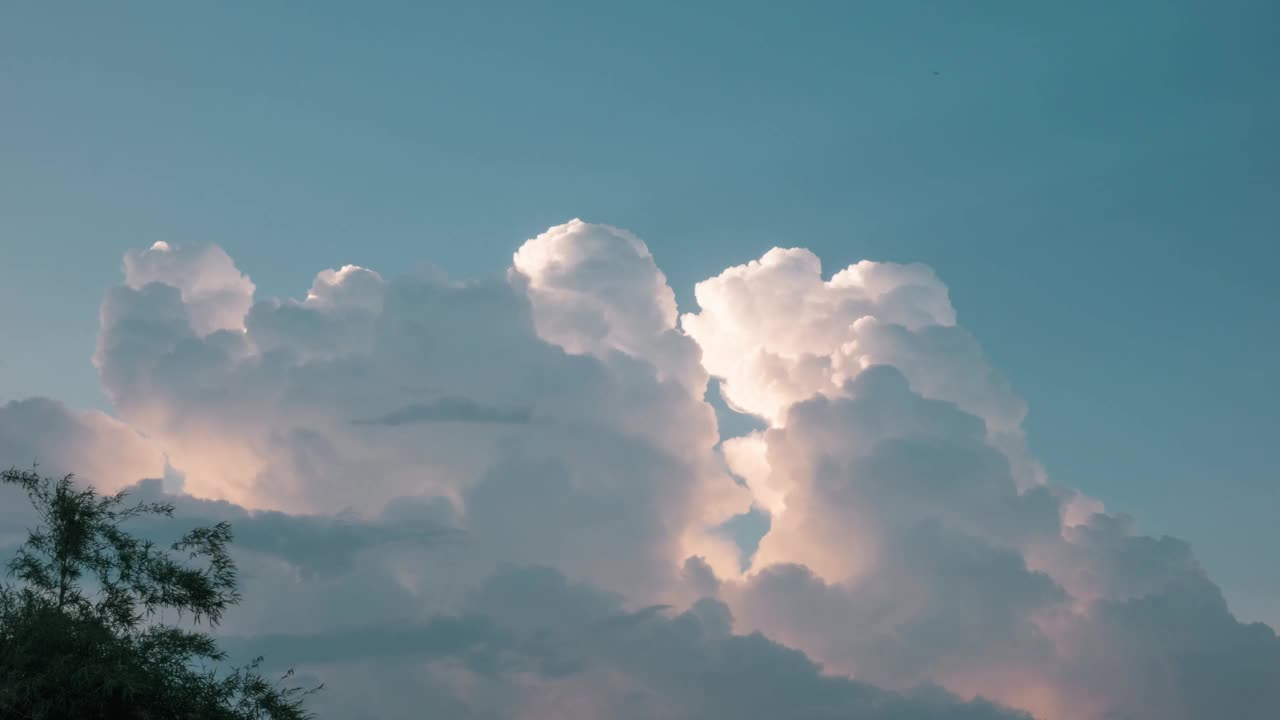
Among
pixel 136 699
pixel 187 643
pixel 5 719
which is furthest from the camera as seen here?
pixel 187 643

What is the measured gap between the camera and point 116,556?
43844 mm

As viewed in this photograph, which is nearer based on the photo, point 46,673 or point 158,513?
point 46,673

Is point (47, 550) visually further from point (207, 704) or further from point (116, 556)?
point (207, 704)

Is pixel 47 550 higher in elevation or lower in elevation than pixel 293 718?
higher

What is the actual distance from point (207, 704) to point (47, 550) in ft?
25.4

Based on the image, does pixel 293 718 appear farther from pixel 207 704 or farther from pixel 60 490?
pixel 60 490

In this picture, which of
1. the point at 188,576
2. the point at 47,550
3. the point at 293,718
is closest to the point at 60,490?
the point at 47,550

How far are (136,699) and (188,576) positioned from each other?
5.58 metres

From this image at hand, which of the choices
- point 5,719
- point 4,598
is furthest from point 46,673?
point 4,598

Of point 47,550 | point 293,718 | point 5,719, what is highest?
point 47,550

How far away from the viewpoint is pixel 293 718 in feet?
148

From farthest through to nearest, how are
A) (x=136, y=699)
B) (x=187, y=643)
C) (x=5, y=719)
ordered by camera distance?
(x=187, y=643), (x=136, y=699), (x=5, y=719)

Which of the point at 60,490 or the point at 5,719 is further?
the point at 60,490

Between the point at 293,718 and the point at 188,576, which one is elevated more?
the point at 188,576
